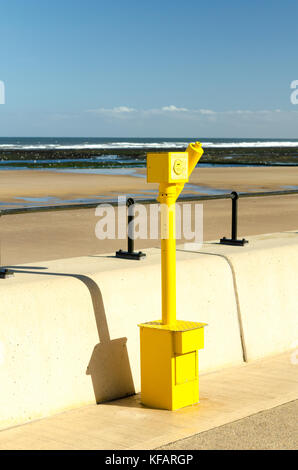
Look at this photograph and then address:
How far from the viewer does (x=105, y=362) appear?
5.27 m

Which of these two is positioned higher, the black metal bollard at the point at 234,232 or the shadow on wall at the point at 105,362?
the black metal bollard at the point at 234,232

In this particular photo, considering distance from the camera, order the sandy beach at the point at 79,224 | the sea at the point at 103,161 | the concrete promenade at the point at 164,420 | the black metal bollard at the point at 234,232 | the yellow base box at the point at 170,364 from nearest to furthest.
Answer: the concrete promenade at the point at 164,420 < the yellow base box at the point at 170,364 < the black metal bollard at the point at 234,232 < the sandy beach at the point at 79,224 < the sea at the point at 103,161

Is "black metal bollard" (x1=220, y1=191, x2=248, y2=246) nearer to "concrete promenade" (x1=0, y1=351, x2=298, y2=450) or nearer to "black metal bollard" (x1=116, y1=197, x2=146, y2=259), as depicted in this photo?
"black metal bollard" (x1=116, y1=197, x2=146, y2=259)

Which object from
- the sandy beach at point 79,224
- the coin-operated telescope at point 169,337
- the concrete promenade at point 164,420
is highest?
the coin-operated telescope at point 169,337

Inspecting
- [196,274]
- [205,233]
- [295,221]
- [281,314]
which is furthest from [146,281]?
[295,221]

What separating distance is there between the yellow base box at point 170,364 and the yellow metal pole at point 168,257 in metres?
0.10

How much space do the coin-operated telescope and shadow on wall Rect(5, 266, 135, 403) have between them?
0.20 m

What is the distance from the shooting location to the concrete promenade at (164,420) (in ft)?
14.7

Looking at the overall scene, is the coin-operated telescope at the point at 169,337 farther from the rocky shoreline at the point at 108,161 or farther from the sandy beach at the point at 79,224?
the rocky shoreline at the point at 108,161

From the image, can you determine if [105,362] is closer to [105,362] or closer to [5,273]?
[105,362]

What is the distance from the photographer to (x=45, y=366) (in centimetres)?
490

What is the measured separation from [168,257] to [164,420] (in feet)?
3.39

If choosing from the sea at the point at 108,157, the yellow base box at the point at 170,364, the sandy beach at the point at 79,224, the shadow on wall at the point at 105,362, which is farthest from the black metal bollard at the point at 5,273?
the sea at the point at 108,157
